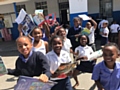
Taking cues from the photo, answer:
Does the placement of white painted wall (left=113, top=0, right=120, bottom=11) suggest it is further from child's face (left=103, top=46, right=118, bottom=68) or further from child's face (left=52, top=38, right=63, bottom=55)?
child's face (left=103, top=46, right=118, bottom=68)

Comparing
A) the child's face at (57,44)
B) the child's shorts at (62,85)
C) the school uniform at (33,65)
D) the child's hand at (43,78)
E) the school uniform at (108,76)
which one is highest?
the child's face at (57,44)

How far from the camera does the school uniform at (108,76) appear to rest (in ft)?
5.68

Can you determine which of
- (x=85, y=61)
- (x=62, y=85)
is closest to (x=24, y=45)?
(x=62, y=85)

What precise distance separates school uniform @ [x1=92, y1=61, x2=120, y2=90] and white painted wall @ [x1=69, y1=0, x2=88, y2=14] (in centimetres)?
580

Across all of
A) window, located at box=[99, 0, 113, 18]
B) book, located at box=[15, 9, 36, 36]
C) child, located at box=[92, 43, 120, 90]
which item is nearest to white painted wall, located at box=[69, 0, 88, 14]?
window, located at box=[99, 0, 113, 18]

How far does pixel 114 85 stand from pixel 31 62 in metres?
0.90

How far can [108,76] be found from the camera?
1750 millimetres

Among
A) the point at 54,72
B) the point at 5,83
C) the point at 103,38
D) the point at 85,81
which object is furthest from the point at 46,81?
the point at 103,38

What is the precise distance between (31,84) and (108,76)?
80 centimetres

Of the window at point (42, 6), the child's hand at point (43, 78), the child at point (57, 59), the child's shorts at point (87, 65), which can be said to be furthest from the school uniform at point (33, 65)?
the window at point (42, 6)

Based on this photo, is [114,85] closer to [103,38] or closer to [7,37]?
[103,38]

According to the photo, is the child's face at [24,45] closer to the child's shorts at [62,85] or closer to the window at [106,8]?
the child's shorts at [62,85]

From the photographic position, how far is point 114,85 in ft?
5.73

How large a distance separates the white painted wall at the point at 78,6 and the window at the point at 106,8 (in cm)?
300
